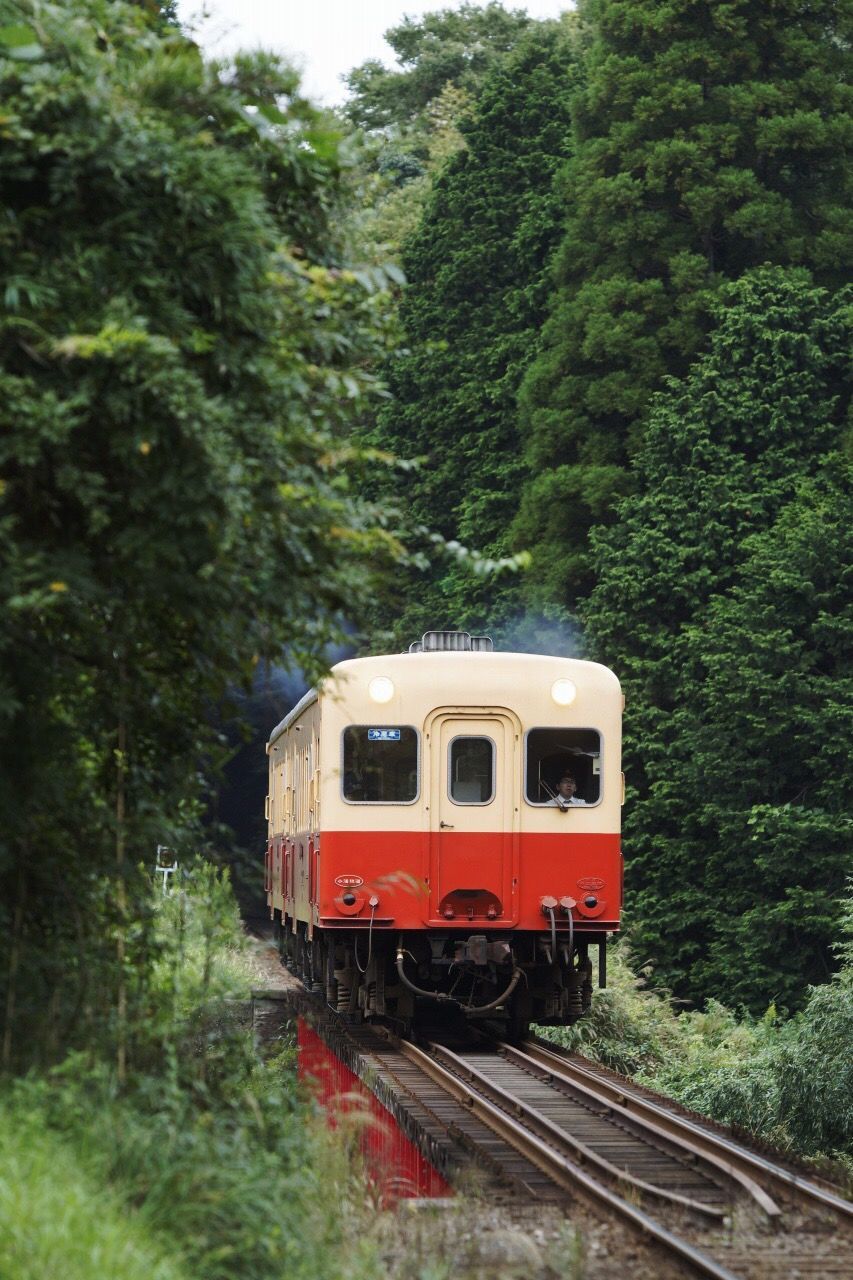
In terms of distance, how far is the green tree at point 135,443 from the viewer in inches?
247

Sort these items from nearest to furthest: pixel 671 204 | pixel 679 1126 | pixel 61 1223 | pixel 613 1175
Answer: pixel 61 1223 → pixel 613 1175 → pixel 679 1126 → pixel 671 204

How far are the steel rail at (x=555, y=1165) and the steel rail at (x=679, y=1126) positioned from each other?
0.78m

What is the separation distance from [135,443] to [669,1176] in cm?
495

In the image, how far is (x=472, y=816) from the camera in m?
14.7

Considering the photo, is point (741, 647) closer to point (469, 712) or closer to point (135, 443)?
point (469, 712)

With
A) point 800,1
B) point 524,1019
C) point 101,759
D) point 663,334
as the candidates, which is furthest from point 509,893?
point 800,1

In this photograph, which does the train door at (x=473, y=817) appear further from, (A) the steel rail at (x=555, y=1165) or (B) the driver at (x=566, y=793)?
(A) the steel rail at (x=555, y=1165)

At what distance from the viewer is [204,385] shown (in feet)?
21.6

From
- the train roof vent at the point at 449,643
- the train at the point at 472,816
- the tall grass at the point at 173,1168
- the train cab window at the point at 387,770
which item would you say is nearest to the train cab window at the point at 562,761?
the train at the point at 472,816

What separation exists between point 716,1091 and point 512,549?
1697 centimetres

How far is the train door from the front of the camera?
572 inches

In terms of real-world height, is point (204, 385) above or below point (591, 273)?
below

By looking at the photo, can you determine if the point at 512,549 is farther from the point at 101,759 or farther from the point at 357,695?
the point at 101,759

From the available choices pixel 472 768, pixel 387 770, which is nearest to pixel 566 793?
pixel 472 768
